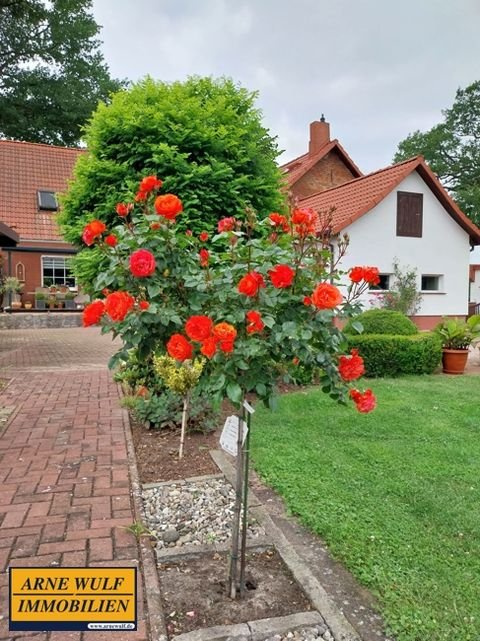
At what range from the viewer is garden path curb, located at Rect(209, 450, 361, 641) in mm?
1834

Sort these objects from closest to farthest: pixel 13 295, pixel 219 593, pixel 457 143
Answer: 1. pixel 219 593
2. pixel 13 295
3. pixel 457 143

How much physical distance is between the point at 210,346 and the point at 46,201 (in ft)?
60.1

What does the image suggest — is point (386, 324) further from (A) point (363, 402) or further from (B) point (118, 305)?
(B) point (118, 305)

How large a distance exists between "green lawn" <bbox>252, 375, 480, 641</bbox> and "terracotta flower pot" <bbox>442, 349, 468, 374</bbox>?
209 centimetres

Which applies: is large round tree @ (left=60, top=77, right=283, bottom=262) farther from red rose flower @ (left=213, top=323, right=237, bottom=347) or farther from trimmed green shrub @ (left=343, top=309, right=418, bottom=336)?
trimmed green shrub @ (left=343, top=309, right=418, bottom=336)

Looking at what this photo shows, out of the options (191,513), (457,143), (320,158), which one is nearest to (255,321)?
(191,513)

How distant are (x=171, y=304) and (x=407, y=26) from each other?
785 cm

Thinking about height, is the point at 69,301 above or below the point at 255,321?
below

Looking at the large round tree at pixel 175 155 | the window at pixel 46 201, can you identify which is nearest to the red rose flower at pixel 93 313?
the large round tree at pixel 175 155

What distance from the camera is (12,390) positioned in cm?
612

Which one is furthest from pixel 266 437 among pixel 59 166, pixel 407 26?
pixel 59 166

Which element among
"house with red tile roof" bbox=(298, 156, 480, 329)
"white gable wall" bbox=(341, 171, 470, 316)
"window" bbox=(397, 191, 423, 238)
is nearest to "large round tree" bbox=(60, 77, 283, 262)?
"house with red tile roof" bbox=(298, 156, 480, 329)

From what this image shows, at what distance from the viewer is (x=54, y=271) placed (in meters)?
17.5

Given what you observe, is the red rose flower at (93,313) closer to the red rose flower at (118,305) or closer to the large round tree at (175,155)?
the red rose flower at (118,305)
